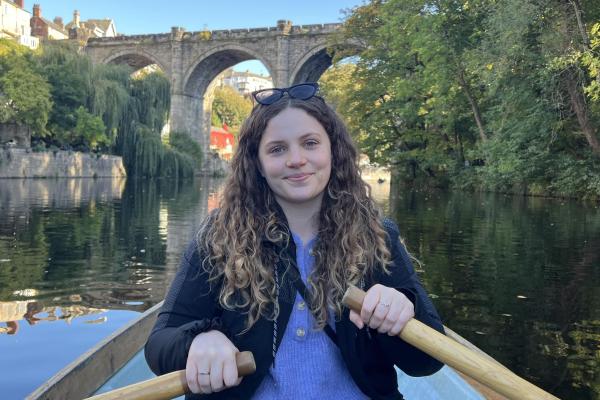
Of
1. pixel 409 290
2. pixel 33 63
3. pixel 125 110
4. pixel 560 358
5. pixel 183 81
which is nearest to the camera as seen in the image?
pixel 409 290

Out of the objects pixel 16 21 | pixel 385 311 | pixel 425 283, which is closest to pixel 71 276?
pixel 425 283

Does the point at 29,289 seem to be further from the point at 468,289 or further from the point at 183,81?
the point at 183,81

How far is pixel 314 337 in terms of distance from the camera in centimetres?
149

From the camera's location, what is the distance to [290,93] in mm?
1648

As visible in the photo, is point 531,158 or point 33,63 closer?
point 531,158

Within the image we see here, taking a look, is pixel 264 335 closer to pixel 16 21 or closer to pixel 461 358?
pixel 461 358

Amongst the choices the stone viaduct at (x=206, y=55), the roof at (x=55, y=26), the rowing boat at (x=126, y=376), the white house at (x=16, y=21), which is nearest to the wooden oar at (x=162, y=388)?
the rowing boat at (x=126, y=376)

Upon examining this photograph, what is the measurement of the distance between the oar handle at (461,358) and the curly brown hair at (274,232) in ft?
→ 0.68

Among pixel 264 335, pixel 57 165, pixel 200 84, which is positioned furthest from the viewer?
pixel 200 84

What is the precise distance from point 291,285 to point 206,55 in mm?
41140

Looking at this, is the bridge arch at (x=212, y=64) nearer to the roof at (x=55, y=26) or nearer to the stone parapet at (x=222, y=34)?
the stone parapet at (x=222, y=34)

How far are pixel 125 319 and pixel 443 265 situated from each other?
157 inches

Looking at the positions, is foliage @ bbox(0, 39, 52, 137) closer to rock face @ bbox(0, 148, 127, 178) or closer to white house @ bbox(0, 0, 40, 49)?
rock face @ bbox(0, 148, 127, 178)

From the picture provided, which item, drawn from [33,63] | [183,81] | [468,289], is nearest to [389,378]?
[468,289]
